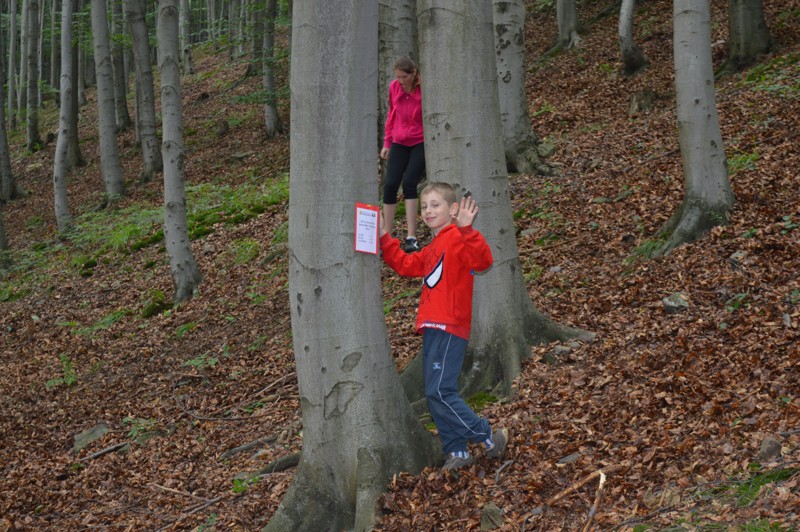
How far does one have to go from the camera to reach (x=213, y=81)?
30766 mm

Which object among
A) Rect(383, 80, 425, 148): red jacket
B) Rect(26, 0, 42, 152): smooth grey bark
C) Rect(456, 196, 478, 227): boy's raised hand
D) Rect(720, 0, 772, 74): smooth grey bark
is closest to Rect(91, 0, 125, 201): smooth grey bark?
Rect(383, 80, 425, 148): red jacket

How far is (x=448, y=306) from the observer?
4.23 m

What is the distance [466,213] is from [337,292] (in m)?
0.85

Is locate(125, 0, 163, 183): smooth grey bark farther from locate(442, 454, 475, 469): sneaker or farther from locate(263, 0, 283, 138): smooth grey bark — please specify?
locate(442, 454, 475, 469): sneaker

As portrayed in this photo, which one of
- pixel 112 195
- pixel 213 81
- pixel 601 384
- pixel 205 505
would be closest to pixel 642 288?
pixel 601 384

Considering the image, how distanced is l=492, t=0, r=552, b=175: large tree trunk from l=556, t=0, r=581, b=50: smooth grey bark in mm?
8328

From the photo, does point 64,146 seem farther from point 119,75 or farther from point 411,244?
point 411,244

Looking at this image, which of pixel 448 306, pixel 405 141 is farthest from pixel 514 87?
pixel 448 306

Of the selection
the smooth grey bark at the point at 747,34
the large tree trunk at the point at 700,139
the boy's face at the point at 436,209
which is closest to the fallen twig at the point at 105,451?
the boy's face at the point at 436,209

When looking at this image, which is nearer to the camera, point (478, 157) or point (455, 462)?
point (455, 462)

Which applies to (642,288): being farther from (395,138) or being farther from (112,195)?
(112,195)

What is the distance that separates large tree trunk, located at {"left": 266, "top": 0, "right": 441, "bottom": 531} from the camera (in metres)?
3.89

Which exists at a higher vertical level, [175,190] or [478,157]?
[478,157]

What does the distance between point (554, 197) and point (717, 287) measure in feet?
11.0
